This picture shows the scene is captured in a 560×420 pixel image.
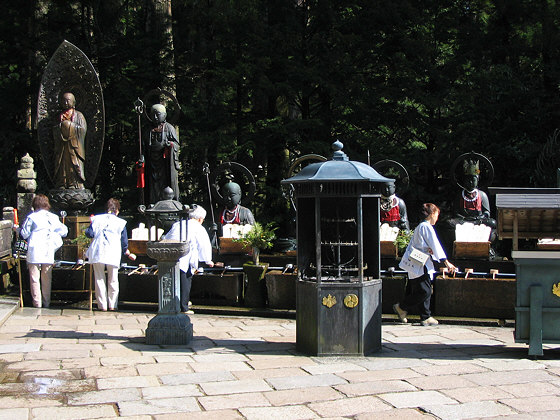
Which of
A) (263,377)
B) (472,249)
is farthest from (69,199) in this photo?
(263,377)

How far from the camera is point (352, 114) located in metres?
18.4

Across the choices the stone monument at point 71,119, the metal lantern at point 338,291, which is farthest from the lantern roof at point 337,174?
the stone monument at point 71,119

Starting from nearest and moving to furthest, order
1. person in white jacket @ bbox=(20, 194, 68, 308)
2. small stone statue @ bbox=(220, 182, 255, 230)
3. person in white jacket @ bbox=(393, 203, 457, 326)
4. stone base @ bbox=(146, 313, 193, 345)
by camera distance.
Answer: stone base @ bbox=(146, 313, 193, 345) → person in white jacket @ bbox=(393, 203, 457, 326) → person in white jacket @ bbox=(20, 194, 68, 308) → small stone statue @ bbox=(220, 182, 255, 230)

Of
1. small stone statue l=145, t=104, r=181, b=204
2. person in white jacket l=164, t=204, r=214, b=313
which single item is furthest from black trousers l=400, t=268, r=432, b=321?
small stone statue l=145, t=104, r=181, b=204

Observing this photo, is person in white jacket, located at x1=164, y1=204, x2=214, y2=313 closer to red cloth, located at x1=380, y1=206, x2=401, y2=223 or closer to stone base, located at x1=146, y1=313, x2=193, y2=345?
stone base, located at x1=146, y1=313, x2=193, y2=345

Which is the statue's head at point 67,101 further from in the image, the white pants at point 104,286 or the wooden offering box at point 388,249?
the wooden offering box at point 388,249

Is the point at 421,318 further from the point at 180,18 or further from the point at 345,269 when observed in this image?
the point at 180,18

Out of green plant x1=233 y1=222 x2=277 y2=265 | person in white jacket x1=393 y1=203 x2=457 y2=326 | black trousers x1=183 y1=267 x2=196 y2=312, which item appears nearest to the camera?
person in white jacket x1=393 y1=203 x2=457 y2=326

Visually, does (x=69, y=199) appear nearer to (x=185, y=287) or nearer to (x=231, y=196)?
(x=231, y=196)

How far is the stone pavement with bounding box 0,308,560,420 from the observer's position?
5.64 meters

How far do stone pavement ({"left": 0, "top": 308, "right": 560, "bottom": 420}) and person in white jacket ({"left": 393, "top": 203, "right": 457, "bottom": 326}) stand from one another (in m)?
0.45

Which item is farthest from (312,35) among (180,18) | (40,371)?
(40,371)

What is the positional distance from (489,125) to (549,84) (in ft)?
6.05

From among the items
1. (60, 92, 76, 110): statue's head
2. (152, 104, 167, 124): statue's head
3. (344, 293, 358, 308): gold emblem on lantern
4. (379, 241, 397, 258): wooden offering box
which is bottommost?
(344, 293, 358, 308): gold emblem on lantern
